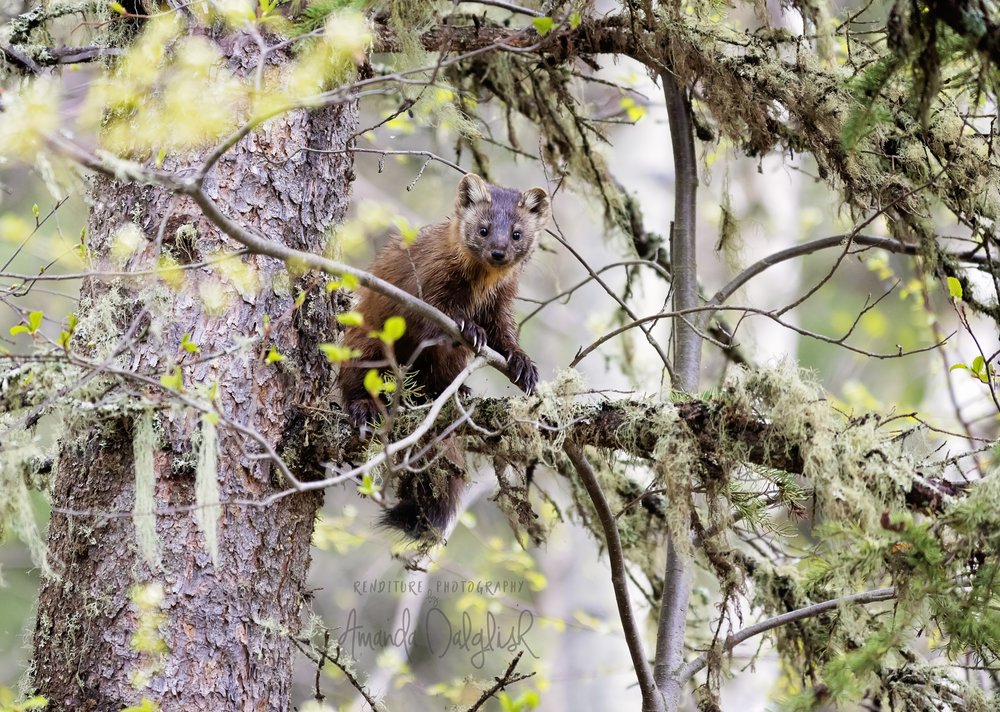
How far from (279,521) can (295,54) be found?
194cm

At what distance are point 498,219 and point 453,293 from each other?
51 cm

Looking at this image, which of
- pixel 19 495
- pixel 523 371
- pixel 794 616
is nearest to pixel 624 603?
pixel 794 616

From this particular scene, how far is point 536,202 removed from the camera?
5.68 m

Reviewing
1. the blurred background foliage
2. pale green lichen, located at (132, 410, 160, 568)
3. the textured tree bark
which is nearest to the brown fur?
the blurred background foliage

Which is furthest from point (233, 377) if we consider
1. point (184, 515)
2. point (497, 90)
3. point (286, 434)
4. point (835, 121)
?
point (835, 121)

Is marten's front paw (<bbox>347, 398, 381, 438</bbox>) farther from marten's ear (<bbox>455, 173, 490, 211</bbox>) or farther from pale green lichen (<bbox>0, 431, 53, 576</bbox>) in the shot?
marten's ear (<bbox>455, 173, 490, 211</bbox>)

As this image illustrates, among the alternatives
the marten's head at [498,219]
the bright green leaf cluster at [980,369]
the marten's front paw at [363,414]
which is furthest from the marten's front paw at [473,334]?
the bright green leaf cluster at [980,369]

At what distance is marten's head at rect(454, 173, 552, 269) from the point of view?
516 centimetres

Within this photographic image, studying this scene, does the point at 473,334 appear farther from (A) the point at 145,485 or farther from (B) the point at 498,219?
(A) the point at 145,485

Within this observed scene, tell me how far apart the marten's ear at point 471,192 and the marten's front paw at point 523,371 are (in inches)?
42.4

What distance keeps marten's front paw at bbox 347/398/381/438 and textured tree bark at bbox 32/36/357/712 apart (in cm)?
18

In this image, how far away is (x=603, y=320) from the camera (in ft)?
26.0

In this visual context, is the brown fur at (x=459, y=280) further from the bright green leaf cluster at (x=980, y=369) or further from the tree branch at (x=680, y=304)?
the bright green leaf cluster at (x=980, y=369)

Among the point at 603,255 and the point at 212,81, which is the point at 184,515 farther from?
the point at 603,255
